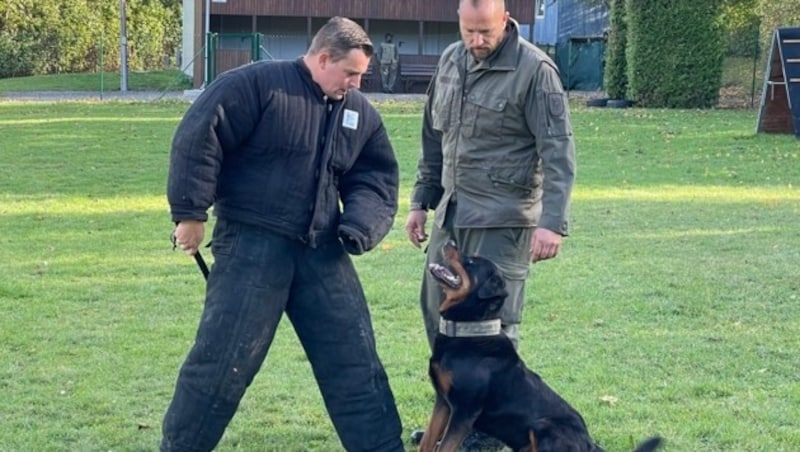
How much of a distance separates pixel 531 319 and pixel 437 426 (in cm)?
273

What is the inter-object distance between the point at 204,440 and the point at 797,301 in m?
4.95

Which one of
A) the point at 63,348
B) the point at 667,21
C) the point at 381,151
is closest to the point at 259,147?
the point at 381,151

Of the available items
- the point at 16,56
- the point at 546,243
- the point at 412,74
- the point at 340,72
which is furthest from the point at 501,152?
the point at 16,56

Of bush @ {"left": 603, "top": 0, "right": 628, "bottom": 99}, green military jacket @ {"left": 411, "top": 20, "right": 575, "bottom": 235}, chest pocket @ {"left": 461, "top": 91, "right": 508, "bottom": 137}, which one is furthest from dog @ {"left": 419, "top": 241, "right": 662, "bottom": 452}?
bush @ {"left": 603, "top": 0, "right": 628, "bottom": 99}

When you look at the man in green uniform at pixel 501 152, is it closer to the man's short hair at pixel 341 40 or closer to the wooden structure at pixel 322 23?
the man's short hair at pixel 341 40

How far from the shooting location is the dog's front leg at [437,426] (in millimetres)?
4660

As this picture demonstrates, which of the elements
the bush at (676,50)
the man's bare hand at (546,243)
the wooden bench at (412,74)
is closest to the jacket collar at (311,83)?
the man's bare hand at (546,243)

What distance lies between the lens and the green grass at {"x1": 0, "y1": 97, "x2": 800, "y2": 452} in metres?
5.32

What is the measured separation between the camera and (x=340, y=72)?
14.0 ft

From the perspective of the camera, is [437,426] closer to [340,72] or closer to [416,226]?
[416,226]

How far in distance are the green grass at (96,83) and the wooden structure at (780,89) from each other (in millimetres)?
20644

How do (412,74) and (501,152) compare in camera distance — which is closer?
(501,152)

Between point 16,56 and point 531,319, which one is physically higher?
point 16,56

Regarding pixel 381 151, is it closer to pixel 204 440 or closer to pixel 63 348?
pixel 204 440
